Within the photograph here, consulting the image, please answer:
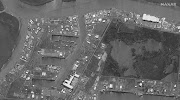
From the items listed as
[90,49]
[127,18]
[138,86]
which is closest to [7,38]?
[90,49]

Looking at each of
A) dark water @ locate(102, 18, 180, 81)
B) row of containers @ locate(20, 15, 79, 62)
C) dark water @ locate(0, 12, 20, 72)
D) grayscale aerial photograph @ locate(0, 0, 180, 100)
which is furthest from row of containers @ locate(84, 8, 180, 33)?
dark water @ locate(0, 12, 20, 72)

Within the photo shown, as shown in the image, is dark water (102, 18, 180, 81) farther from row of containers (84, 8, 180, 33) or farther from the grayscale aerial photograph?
row of containers (84, 8, 180, 33)

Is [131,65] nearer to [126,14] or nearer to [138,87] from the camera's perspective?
[138,87]

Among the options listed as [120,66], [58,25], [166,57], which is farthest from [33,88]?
[166,57]

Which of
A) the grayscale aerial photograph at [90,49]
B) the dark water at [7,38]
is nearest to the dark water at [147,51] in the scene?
the grayscale aerial photograph at [90,49]

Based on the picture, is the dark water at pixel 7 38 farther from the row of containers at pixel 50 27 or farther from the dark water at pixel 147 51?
the dark water at pixel 147 51

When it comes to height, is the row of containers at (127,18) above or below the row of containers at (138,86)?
above

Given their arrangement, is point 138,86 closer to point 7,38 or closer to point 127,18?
point 127,18

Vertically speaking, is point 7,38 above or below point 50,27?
below
